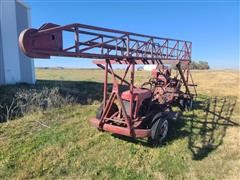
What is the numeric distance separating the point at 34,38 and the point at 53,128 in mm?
3772

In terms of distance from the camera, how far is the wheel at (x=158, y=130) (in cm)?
607

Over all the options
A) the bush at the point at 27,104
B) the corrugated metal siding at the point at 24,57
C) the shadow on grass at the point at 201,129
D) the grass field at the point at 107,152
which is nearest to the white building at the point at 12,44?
the corrugated metal siding at the point at 24,57

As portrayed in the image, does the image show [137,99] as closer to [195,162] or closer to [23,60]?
[195,162]

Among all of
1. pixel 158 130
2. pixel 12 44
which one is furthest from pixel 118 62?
pixel 12 44

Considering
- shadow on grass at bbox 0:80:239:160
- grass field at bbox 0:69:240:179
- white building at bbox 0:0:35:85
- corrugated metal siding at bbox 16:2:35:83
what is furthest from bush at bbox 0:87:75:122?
corrugated metal siding at bbox 16:2:35:83

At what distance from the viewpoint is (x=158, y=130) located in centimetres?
616

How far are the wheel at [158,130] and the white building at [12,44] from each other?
10489 millimetres

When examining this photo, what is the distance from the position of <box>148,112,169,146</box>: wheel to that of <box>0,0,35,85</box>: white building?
34.4ft

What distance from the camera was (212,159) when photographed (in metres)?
5.49

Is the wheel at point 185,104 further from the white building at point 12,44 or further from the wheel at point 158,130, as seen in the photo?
the white building at point 12,44

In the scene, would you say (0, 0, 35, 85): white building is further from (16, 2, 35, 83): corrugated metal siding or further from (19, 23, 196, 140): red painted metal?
(19, 23, 196, 140): red painted metal

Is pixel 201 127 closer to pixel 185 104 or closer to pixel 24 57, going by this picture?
pixel 185 104

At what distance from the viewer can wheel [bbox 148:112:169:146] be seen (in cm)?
607

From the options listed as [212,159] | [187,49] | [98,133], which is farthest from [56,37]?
[187,49]
